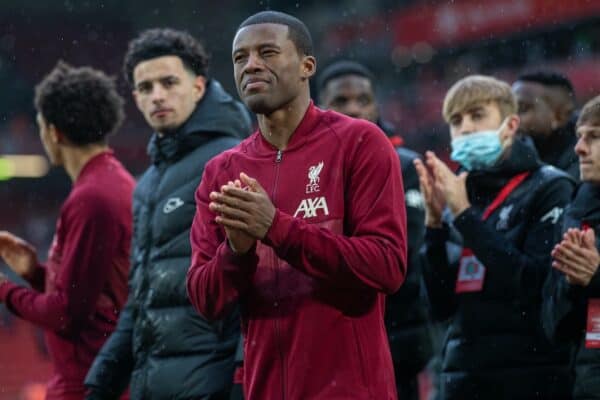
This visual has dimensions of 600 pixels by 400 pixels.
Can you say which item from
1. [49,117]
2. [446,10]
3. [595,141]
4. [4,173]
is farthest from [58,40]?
[595,141]

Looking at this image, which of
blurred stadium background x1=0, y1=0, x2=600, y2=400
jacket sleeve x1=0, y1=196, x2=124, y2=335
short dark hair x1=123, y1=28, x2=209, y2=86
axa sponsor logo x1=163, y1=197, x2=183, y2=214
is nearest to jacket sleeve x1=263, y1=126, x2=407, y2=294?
axa sponsor logo x1=163, y1=197, x2=183, y2=214

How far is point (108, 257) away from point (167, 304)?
686 mm

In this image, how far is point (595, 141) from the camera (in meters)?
4.47

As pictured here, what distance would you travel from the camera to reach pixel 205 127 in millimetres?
4961

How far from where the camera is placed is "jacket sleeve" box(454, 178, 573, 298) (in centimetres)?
466

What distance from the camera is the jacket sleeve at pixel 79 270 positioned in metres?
5.22

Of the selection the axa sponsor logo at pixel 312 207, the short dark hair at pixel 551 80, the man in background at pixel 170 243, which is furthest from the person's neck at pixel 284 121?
the short dark hair at pixel 551 80

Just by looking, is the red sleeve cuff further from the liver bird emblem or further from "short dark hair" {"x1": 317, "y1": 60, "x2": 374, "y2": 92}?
"short dark hair" {"x1": 317, "y1": 60, "x2": 374, "y2": 92}

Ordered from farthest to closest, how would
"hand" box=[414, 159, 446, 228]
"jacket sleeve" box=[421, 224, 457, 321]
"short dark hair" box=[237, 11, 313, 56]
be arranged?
1. "jacket sleeve" box=[421, 224, 457, 321]
2. "hand" box=[414, 159, 446, 228]
3. "short dark hair" box=[237, 11, 313, 56]

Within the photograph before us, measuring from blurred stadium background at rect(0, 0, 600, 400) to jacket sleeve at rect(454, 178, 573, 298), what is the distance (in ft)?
60.5

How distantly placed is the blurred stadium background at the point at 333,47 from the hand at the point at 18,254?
58.0 feet

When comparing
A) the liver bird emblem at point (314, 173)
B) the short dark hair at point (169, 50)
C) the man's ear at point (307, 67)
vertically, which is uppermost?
the short dark hair at point (169, 50)

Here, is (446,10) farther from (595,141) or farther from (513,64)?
(595,141)

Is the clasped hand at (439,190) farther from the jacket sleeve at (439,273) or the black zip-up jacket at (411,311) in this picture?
the black zip-up jacket at (411,311)
